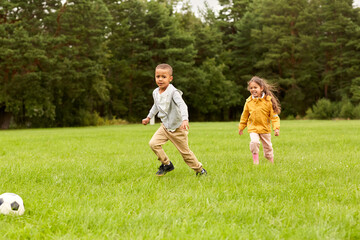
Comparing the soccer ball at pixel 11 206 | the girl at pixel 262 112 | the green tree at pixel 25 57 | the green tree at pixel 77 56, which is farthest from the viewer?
the green tree at pixel 77 56

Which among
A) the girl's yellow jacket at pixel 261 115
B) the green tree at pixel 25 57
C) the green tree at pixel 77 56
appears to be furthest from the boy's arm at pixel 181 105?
the green tree at pixel 77 56

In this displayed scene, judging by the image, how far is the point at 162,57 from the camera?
4438 centimetres

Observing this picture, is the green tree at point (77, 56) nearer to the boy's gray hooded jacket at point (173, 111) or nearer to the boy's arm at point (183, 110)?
the boy's gray hooded jacket at point (173, 111)

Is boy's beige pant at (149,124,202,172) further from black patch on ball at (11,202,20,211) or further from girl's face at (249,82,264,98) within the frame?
black patch on ball at (11,202,20,211)

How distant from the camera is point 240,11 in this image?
185 ft

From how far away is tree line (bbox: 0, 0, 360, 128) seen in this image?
31.4m

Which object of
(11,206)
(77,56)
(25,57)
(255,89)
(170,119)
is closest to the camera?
(11,206)

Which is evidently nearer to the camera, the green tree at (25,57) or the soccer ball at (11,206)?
the soccer ball at (11,206)

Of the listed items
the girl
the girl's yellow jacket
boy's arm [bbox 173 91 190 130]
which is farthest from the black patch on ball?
the girl's yellow jacket

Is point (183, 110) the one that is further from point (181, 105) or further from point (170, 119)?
point (170, 119)

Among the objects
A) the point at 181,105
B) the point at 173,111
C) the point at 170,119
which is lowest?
the point at 170,119

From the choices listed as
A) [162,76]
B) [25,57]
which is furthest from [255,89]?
[25,57]

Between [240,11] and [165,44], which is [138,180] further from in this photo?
[240,11]

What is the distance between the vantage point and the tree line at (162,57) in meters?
31.4
